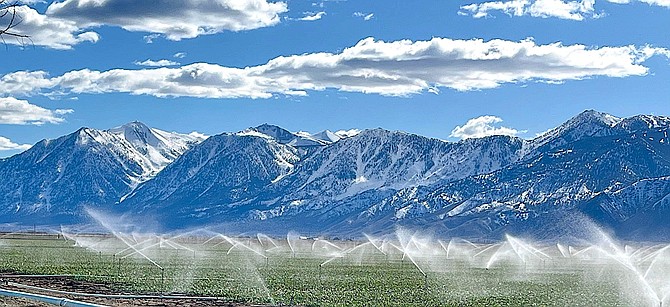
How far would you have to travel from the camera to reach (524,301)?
188 ft

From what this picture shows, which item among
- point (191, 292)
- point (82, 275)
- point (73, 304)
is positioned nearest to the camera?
point (73, 304)

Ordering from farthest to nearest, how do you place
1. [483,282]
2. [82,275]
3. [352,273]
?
1. [352,273]
2. [483,282]
3. [82,275]

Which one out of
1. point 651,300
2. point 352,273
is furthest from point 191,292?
point 352,273

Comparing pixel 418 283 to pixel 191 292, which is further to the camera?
pixel 418 283

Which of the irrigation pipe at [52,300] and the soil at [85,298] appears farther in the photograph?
the soil at [85,298]

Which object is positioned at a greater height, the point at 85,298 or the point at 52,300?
the point at 85,298

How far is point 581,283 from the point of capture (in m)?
81.7

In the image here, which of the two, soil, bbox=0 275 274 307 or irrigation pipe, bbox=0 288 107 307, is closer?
irrigation pipe, bbox=0 288 107 307

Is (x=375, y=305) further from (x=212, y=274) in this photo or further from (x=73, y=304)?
(x=212, y=274)

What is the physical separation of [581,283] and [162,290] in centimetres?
3969

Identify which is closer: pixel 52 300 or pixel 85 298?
pixel 52 300

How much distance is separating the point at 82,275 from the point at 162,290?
1687 cm

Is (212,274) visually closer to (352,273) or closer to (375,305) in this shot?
(352,273)

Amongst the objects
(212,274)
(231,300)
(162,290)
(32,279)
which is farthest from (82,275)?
(231,300)
